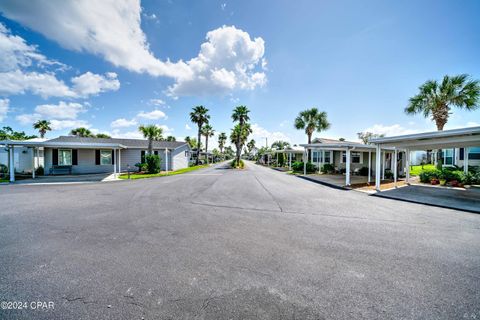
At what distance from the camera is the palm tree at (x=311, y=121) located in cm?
2536

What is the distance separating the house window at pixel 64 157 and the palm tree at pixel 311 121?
27.8m

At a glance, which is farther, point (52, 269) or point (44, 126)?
point (44, 126)

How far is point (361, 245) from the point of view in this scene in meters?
4.04

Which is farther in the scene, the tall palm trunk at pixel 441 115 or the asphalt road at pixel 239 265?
the tall palm trunk at pixel 441 115

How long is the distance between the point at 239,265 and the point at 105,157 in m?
22.2

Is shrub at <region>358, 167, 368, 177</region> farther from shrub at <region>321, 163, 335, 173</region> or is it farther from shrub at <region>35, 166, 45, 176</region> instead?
shrub at <region>35, 166, 45, 176</region>

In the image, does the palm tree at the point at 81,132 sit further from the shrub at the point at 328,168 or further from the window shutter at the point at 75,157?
the shrub at the point at 328,168

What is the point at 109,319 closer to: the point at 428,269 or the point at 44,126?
the point at 428,269

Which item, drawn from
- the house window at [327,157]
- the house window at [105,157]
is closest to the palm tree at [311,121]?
the house window at [327,157]

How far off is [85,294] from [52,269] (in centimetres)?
121

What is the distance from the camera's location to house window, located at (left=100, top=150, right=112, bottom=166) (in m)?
19.5

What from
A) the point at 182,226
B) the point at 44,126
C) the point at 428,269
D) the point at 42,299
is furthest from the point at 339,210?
the point at 44,126

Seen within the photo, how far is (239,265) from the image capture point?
3230mm

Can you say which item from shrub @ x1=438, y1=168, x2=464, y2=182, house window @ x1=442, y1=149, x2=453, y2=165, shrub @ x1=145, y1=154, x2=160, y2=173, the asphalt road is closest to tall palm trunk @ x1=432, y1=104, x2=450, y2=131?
shrub @ x1=438, y1=168, x2=464, y2=182
